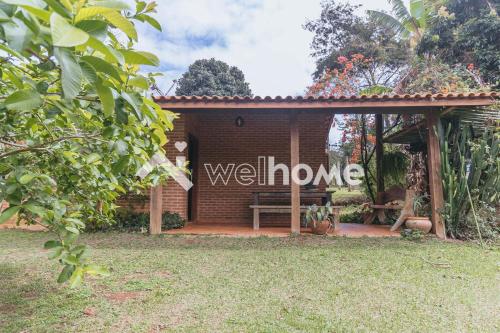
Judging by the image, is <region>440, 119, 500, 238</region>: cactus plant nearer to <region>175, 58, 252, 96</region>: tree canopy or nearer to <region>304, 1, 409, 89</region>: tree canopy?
<region>304, 1, 409, 89</region>: tree canopy

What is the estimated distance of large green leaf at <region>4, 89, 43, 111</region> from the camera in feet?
2.39

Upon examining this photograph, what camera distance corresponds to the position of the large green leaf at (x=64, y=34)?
1.88 feet

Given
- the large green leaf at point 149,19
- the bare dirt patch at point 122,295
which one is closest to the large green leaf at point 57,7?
the large green leaf at point 149,19

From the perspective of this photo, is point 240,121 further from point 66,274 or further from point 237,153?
point 66,274

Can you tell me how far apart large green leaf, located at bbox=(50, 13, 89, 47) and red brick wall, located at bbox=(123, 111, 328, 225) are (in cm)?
874

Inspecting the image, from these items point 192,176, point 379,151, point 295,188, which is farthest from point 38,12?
point 379,151

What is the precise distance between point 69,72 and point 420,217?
7164mm

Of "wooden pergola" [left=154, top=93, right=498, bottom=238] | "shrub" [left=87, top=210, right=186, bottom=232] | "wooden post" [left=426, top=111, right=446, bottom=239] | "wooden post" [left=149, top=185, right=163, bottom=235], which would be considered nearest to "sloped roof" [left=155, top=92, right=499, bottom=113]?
"wooden pergola" [left=154, top=93, right=498, bottom=238]

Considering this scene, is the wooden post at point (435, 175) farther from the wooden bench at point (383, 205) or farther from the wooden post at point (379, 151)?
the wooden post at point (379, 151)

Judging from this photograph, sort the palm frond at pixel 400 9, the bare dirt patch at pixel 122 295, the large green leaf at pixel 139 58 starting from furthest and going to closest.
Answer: the palm frond at pixel 400 9
the bare dirt patch at pixel 122 295
the large green leaf at pixel 139 58

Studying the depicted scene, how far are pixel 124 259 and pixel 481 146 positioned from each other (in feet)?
21.4

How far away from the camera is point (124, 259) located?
15.4ft

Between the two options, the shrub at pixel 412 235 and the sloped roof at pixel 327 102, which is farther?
the shrub at pixel 412 235

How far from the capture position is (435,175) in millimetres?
6367
